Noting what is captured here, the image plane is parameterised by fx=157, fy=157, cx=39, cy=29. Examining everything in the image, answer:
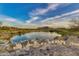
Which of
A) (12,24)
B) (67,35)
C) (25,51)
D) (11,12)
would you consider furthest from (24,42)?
(67,35)

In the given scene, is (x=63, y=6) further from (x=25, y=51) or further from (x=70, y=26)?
(x=25, y=51)

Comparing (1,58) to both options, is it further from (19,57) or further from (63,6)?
(63,6)

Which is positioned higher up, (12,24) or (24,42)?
(12,24)

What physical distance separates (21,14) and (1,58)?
1.52ft

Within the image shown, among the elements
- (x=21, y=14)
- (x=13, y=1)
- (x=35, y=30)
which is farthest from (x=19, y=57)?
(x=13, y=1)

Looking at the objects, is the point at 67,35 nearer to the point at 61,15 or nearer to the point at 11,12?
the point at 61,15

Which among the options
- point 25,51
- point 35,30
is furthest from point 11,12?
point 25,51

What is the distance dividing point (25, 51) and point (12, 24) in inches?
11.3

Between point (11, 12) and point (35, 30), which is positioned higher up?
point (11, 12)

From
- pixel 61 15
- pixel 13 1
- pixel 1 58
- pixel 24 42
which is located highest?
pixel 13 1

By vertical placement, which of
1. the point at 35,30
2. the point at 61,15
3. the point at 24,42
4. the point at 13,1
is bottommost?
the point at 24,42

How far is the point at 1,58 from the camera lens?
151cm

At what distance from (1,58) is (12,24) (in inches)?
13.5

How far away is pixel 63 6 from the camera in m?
1.52
